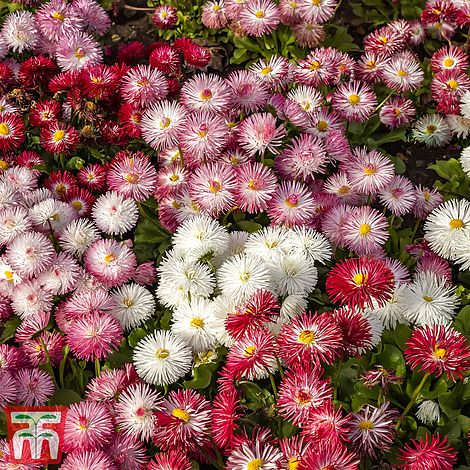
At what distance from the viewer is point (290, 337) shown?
84.8 inches

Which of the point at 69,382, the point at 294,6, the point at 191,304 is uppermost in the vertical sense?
the point at 294,6

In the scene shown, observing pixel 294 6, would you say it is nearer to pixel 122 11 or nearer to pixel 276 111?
pixel 276 111

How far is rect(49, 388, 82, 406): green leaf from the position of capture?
2.56m

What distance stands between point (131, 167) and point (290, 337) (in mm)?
1330

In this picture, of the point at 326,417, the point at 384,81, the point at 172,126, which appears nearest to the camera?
the point at 326,417

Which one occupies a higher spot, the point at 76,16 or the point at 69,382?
the point at 76,16

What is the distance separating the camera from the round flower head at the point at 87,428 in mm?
2213

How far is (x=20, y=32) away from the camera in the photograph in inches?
148

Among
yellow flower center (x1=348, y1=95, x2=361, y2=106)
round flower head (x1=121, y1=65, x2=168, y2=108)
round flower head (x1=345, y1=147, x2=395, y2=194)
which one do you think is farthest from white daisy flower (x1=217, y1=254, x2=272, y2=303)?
yellow flower center (x1=348, y1=95, x2=361, y2=106)

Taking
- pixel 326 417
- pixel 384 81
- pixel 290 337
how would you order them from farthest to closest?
pixel 384 81, pixel 290 337, pixel 326 417

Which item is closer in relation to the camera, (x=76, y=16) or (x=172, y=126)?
(x=172, y=126)

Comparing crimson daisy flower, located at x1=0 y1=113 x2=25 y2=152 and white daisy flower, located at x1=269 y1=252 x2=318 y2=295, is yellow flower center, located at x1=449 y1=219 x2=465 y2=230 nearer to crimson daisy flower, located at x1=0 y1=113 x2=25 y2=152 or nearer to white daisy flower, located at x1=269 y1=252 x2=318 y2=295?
white daisy flower, located at x1=269 y1=252 x2=318 y2=295

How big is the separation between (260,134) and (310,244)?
0.55 m

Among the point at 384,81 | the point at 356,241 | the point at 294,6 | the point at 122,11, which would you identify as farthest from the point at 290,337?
the point at 122,11
